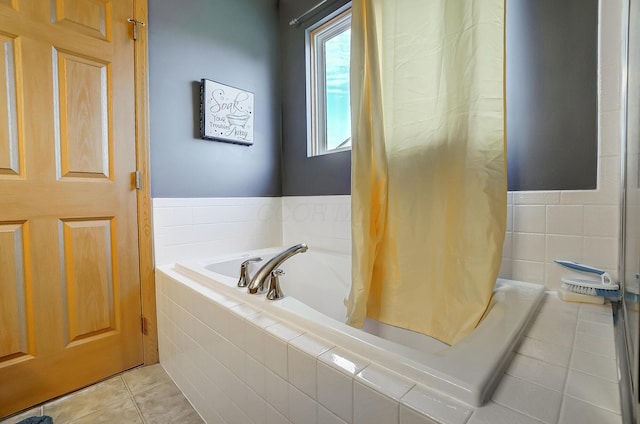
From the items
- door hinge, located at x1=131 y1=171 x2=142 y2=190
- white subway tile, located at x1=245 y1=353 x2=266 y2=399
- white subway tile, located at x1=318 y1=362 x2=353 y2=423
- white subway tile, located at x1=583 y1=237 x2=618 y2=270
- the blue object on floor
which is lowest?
the blue object on floor

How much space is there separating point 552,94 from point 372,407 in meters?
1.24

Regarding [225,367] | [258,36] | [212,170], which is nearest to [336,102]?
[258,36]

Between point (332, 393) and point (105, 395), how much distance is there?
130 cm

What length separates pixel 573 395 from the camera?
18.9 inches

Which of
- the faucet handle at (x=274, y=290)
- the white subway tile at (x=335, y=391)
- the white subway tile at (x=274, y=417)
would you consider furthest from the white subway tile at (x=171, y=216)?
the white subway tile at (x=335, y=391)

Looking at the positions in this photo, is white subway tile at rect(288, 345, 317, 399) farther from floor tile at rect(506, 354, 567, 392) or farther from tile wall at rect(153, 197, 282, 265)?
tile wall at rect(153, 197, 282, 265)

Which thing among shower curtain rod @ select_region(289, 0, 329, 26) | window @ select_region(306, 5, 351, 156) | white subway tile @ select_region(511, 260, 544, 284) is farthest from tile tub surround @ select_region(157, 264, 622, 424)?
shower curtain rod @ select_region(289, 0, 329, 26)

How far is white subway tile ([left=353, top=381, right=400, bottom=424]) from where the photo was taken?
49 centimetres

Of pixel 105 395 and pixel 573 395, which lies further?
pixel 105 395

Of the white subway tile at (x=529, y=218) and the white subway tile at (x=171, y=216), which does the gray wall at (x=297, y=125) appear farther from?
the white subway tile at (x=529, y=218)

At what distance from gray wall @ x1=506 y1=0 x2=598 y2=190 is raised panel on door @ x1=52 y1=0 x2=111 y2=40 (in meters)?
1.87

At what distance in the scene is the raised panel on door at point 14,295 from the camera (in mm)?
1122

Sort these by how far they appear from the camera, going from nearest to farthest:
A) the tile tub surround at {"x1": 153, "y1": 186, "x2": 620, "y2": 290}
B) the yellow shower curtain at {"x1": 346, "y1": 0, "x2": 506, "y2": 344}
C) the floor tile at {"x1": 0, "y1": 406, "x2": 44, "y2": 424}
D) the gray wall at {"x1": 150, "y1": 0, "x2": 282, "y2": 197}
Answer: the yellow shower curtain at {"x1": 346, "y1": 0, "x2": 506, "y2": 344} < the tile tub surround at {"x1": 153, "y1": 186, "x2": 620, "y2": 290} < the floor tile at {"x1": 0, "y1": 406, "x2": 44, "y2": 424} < the gray wall at {"x1": 150, "y1": 0, "x2": 282, "y2": 197}

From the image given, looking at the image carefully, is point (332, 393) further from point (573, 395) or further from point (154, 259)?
point (154, 259)
